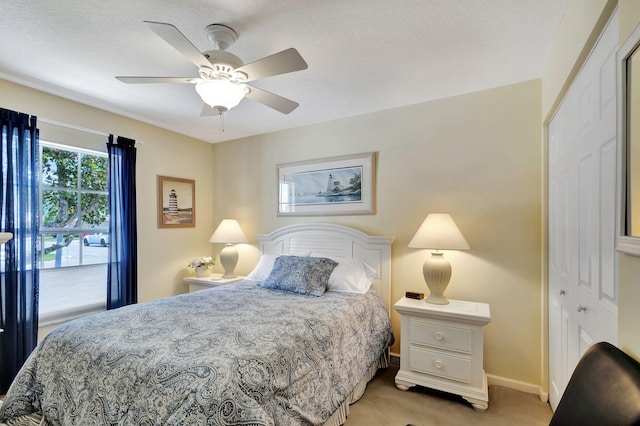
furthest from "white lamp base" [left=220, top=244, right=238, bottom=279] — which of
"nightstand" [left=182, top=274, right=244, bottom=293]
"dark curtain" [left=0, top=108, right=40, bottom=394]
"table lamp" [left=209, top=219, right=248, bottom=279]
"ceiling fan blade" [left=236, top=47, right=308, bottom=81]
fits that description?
"ceiling fan blade" [left=236, top=47, right=308, bottom=81]

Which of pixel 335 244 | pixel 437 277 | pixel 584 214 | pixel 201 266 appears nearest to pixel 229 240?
pixel 201 266

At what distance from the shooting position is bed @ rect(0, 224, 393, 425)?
4.03ft

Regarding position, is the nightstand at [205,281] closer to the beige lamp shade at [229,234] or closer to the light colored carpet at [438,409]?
the beige lamp shade at [229,234]

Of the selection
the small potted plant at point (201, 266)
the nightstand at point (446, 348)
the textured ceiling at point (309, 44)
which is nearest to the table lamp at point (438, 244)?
the nightstand at point (446, 348)

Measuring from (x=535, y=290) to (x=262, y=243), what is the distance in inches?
107

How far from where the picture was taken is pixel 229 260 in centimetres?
362

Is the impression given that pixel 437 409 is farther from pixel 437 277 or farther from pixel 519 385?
pixel 437 277

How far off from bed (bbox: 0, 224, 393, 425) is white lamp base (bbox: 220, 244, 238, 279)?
40.3 inches

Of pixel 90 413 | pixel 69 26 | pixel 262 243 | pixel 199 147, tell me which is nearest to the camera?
pixel 90 413

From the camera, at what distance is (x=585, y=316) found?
4.82 feet

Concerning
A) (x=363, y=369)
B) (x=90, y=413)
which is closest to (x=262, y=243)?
(x=363, y=369)

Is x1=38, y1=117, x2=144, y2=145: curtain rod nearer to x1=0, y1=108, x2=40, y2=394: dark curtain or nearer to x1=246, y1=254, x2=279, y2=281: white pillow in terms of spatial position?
x1=0, y1=108, x2=40, y2=394: dark curtain

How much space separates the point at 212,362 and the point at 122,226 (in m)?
2.39

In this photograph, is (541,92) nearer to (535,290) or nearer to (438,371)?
(535,290)
